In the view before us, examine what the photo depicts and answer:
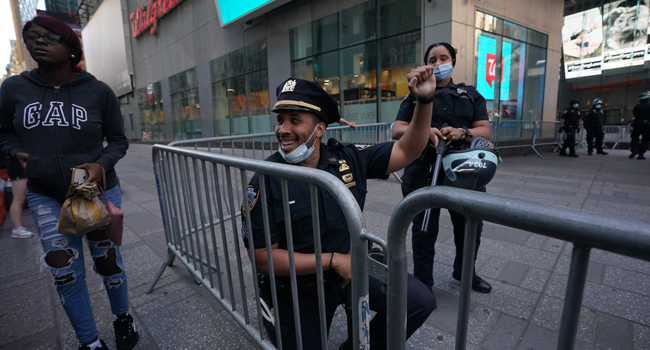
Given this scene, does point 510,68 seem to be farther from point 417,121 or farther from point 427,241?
point 417,121

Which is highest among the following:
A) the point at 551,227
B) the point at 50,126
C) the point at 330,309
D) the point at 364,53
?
the point at 364,53

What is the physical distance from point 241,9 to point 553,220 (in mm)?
14477

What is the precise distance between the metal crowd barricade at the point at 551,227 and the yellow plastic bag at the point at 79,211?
1.71 m

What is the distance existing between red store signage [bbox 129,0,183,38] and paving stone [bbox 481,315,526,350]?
70.2 feet

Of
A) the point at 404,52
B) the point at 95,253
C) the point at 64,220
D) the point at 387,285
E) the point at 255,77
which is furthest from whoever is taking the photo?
the point at 255,77

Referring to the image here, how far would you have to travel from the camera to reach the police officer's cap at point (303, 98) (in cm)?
163

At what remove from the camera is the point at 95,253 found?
2.02m

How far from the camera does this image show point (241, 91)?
1571 cm

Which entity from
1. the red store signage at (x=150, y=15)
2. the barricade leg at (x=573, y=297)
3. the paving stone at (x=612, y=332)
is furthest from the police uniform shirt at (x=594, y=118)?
the red store signage at (x=150, y=15)

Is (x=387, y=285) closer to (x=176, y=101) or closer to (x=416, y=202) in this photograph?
(x=416, y=202)

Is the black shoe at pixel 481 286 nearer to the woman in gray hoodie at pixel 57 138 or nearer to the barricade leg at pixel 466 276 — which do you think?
the barricade leg at pixel 466 276

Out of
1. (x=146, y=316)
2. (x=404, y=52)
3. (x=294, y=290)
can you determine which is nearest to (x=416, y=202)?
(x=294, y=290)

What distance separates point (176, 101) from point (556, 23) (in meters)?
21.2

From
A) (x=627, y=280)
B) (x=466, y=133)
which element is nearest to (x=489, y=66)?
(x=627, y=280)
